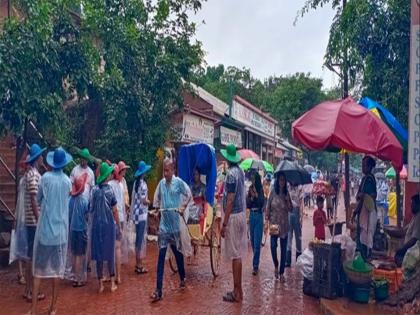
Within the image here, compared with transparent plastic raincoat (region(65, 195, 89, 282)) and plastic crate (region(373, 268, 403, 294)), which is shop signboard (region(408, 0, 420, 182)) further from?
transparent plastic raincoat (region(65, 195, 89, 282))

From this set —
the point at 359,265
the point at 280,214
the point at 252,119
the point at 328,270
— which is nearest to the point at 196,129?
the point at 280,214

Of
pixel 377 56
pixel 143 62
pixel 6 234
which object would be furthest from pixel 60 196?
pixel 143 62

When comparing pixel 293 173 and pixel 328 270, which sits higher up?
pixel 293 173

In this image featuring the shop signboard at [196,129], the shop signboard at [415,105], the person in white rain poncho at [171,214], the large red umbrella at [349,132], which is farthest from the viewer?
the shop signboard at [196,129]

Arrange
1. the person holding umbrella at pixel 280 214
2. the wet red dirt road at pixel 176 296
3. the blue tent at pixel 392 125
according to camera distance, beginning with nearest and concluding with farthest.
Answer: the wet red dirt road at pixel 176 296 → the blue tent at pixel 392 125 → the person holding umbrella at pixel 280 214

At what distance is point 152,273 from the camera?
9227 millimetres

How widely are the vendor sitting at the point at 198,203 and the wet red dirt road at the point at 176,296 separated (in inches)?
41.0

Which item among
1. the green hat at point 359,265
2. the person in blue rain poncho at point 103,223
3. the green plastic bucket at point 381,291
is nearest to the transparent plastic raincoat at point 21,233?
the person in blue rain poncho at point 103,223

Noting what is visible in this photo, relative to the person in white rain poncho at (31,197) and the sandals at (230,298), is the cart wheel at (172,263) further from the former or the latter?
the person in white rain poncho at (31,197)

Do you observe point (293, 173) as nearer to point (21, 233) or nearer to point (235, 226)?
point (235, 226)

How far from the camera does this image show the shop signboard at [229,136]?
70.4ft

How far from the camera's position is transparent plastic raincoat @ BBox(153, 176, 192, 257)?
7441 mm

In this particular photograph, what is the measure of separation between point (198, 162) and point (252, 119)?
56.9 ft

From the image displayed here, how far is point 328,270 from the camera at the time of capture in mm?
7250
